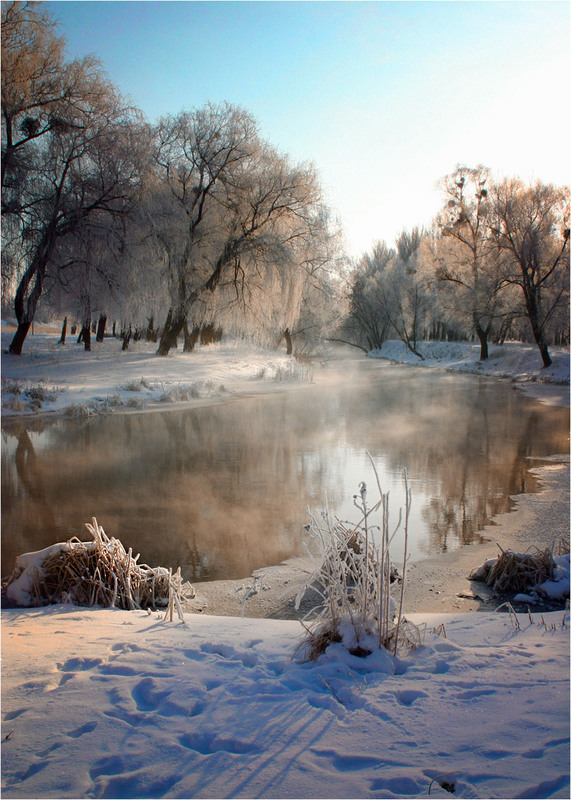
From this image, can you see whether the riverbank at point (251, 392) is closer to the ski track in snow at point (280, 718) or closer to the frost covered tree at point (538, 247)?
the ski track in snow at point (280, 718)

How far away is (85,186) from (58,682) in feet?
56.5

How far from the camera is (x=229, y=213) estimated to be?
23344mm

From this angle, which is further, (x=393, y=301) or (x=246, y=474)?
(x=393, y=301)

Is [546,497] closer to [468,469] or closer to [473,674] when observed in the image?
[468,469]

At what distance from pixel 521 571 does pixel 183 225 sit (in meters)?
18.6

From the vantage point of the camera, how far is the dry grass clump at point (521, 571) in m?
4.67

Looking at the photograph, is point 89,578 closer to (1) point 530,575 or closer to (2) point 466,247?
(1) point 530,575

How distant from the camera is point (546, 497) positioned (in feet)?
24.4

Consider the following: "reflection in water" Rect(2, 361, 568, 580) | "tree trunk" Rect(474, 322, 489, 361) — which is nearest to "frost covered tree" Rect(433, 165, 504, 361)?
"tree trunk" Rect(474, 322, 489, 361)

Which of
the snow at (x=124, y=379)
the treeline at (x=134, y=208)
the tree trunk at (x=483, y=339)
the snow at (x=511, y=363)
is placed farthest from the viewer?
the tree trunk at (x=483, y=339)

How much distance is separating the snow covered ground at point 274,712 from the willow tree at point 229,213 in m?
19.9

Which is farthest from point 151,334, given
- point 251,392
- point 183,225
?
point 251,392

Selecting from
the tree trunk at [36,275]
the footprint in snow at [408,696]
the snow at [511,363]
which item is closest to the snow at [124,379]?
the tree trunk at [36,275]

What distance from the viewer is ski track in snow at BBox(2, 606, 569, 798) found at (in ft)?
6.55
